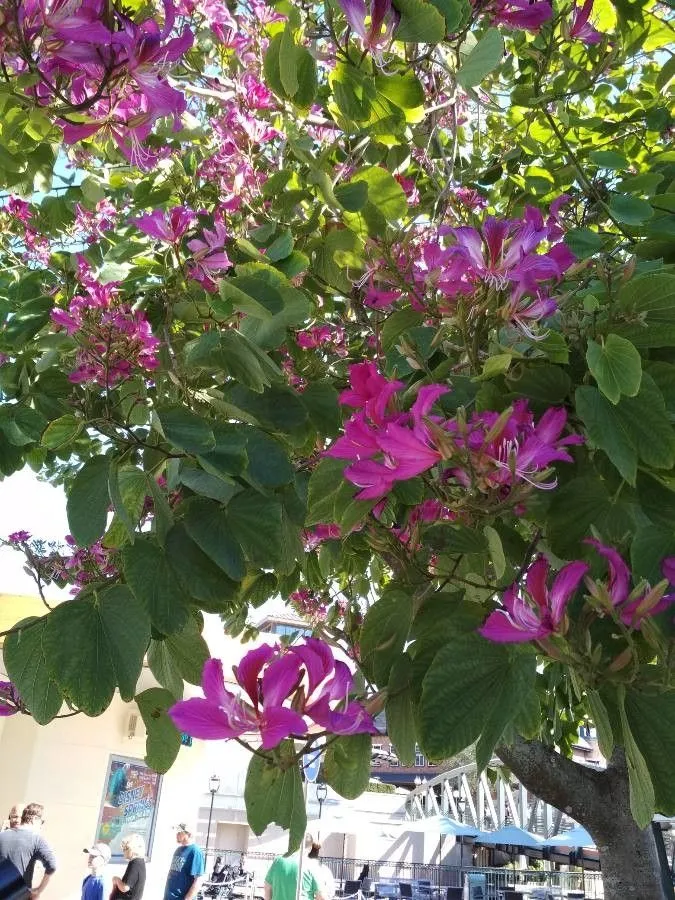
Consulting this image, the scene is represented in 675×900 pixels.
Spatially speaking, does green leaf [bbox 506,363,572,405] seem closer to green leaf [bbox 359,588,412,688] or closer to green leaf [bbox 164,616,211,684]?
green leaf [bbox 359,588,412,688]

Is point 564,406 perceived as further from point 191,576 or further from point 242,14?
point 242,14

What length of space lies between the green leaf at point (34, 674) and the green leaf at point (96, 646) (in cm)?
5

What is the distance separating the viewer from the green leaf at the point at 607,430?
76 centimetres

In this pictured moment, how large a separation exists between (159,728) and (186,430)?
45 centimetres

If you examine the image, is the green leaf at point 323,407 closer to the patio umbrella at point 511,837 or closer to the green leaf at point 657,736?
the green leaf at point 657,736

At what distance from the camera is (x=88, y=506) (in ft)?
3.28

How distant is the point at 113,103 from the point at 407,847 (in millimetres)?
20653

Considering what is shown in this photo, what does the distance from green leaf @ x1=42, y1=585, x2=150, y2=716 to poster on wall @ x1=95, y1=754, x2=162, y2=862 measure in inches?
273

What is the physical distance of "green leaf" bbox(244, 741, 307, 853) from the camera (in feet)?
2.57

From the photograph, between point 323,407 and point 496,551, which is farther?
point 323,407

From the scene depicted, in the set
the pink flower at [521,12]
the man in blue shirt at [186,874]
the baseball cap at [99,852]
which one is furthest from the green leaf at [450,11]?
the baseball cap at [99,852]

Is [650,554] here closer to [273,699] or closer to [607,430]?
[607,430]

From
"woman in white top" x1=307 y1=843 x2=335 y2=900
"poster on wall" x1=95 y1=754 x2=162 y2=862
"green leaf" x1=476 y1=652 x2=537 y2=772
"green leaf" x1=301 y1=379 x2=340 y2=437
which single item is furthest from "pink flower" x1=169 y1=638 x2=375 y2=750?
"poster on wall" x1=95 y1=754 x2=162 y2=862

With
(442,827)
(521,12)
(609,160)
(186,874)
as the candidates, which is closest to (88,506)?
(521,12)
